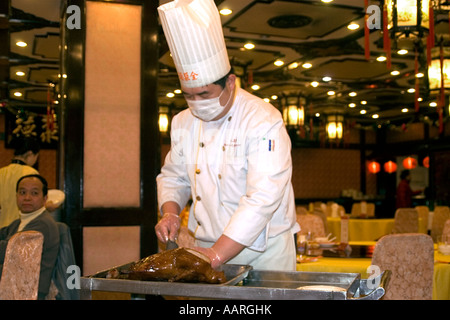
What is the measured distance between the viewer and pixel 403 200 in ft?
39.1

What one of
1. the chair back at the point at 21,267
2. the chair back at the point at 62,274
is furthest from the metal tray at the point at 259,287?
the chair back at the point at 62,274

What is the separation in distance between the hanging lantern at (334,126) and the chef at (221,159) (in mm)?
11472

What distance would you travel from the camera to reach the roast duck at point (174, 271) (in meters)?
1.39

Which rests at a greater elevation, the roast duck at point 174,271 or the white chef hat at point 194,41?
the white chef hat at point 194,41

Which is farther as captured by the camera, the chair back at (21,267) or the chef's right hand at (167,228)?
the chair back at (21,267)

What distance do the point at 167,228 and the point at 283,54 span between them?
697cm

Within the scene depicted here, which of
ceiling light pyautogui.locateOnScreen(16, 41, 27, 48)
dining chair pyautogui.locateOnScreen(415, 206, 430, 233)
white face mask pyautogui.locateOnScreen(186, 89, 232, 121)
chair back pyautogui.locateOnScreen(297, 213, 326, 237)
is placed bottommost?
dining chair pyautogui.locateOnScreen(415, 206, 430, 233)

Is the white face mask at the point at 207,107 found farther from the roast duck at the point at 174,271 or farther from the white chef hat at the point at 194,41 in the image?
the roast duck at the point at 174,271

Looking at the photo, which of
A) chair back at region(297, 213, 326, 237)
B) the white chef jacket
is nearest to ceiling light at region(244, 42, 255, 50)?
chair back at region(297, 213, 326, 237)

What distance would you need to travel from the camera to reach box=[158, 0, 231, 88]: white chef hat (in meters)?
1.88

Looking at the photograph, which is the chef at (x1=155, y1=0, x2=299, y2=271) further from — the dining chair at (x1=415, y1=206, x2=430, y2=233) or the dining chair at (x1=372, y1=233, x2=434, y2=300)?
the dining chair at (x1=415, y1=206, x2=430, y2=233)

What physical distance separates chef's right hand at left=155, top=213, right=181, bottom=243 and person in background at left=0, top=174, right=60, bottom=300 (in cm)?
151

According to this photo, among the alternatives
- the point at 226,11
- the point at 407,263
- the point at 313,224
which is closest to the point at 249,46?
the point at 226,11
